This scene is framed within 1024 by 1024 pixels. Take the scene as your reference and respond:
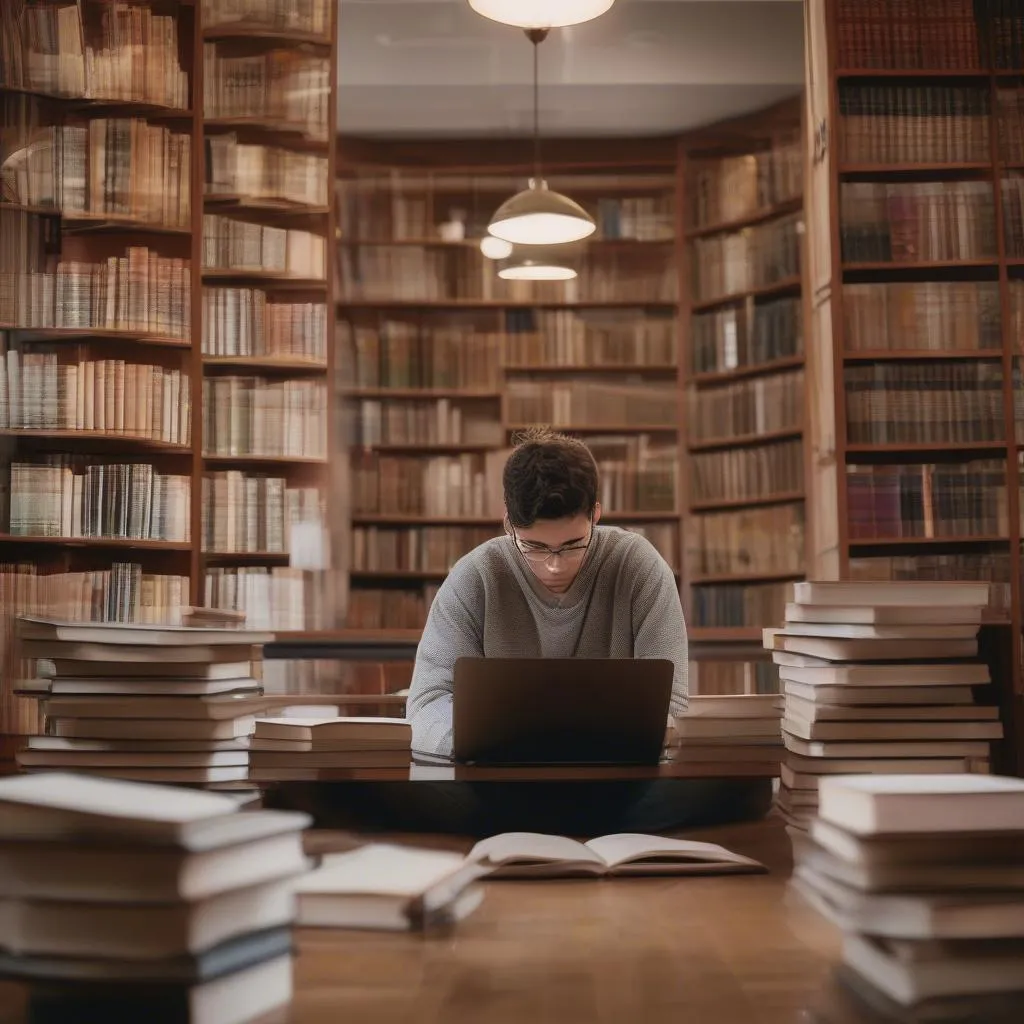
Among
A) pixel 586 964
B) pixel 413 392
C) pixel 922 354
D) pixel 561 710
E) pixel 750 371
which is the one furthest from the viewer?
pixel 413 392

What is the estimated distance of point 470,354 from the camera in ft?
20.5

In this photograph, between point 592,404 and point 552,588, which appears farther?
point 592,404

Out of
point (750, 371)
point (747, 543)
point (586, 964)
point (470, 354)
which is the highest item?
point (470, 354)

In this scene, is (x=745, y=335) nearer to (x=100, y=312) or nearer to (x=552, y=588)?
(x=100, y=312)

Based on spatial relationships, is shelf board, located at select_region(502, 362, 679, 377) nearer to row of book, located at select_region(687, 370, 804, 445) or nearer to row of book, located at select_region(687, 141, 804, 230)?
row of book, located at select_region(687, 370, 804, 445)

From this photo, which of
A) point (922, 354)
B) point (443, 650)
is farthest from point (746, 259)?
point (443, 650)

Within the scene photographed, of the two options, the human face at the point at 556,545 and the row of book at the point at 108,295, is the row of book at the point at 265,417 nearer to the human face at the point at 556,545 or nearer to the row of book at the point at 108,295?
the row of book at the point at 108,295

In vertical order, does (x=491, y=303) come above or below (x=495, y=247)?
below

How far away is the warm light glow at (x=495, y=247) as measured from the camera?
5.94m

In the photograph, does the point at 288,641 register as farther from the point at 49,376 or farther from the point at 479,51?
the point at 479,51

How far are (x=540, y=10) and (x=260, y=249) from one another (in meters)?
1.75

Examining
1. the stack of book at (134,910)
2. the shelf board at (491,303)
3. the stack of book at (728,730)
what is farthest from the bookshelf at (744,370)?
the stack of book at (134,910)

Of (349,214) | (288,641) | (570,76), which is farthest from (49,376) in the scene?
(570,76)

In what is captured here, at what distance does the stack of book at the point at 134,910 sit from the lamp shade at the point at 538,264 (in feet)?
14.7
